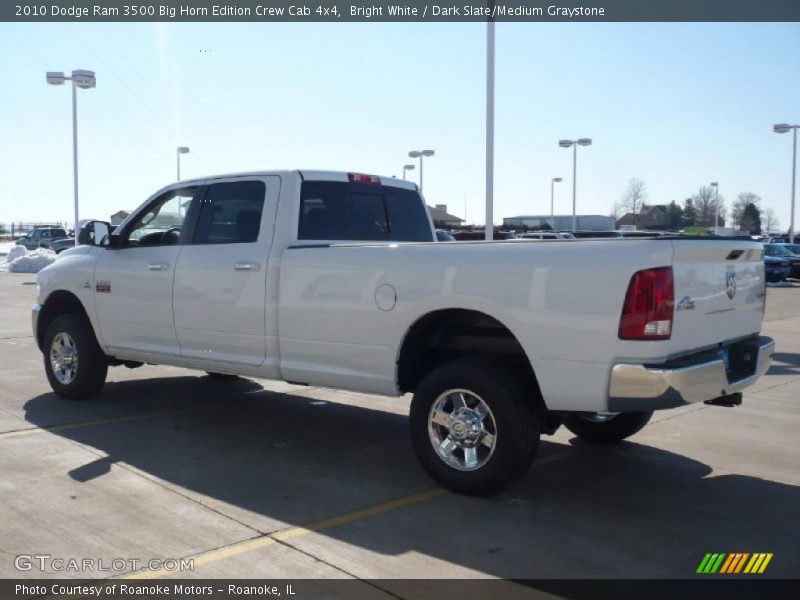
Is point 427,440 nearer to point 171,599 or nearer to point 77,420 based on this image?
point 171,599

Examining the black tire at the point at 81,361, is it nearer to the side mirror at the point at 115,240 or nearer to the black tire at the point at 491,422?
the side mirror at the point at 115,240

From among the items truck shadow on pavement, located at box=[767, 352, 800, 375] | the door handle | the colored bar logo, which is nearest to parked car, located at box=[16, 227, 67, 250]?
truck shadow on pavement, located at box=[767, 352, 800, 375]

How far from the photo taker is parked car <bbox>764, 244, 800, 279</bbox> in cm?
3108

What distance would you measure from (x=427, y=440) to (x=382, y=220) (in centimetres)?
235

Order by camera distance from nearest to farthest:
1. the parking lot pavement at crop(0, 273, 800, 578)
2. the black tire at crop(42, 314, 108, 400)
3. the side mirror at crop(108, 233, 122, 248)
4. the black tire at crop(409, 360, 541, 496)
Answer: the parking lot pavement at crop(0, 273, 800, 578)
the black tire at crop(409, 360, 541, 496)
the side mirror at crop(108, 233, 122, 248)
the black tire at crop(42, 314, 108, 400)

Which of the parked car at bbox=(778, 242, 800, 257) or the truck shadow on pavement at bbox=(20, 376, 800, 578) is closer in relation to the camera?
the truck shadow on pavement at bbox=(20, 376, 800, 578)

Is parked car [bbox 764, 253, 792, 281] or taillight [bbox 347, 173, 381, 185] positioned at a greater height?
taillight [bbox 347, 173, 381, 185]

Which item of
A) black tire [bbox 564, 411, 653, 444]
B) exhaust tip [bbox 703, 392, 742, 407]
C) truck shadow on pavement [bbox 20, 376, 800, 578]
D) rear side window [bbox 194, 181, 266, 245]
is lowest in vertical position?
truck shadow on pavement [bbox 20, 376, 800, 578]

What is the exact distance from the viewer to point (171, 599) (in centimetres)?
357

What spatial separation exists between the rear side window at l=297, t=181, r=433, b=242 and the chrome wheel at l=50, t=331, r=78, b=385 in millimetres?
2895

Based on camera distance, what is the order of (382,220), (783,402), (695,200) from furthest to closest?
(695,200) → (783,402) → (382,220)

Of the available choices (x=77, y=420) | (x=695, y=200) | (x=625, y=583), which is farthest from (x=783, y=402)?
(x=695, y=200)

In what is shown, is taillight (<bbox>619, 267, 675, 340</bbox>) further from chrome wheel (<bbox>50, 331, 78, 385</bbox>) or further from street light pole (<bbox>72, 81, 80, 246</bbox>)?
street light pole (<bbox>72, 81, 80, 246</bbox>)

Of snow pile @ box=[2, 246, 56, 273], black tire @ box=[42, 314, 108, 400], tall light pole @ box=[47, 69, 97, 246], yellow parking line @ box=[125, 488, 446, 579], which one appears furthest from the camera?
snow pile @ box=[2, 246, 56, 273]
